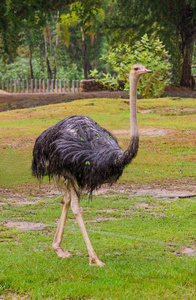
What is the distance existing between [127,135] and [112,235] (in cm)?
1011

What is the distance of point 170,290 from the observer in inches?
186

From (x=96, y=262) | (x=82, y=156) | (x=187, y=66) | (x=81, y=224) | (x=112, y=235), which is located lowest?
(x=112, y=235)

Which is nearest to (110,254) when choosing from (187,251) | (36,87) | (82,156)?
(187,251)

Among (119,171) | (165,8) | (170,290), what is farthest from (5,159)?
(165,8)

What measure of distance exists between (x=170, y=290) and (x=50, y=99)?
74.0 ft

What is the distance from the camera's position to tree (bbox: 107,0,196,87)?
2827 centimetres

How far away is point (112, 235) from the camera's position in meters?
6.97

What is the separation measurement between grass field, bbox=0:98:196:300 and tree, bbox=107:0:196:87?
13.9m

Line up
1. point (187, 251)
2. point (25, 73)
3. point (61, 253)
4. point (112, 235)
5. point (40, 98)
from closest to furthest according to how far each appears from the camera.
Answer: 1. point (61, 253)
2. point (187, 251)
3. point (112, 235)
4. point (40, 98)
5. point (25, 73)

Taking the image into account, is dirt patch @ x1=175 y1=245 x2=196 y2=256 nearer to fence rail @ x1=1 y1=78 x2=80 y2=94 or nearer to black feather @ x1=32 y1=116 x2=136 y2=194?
black feather @ x1=32 y1=116 x2=136 y2=194

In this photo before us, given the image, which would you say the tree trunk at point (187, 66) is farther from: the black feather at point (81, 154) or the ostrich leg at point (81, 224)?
the ostrich leg at point (81, 224)

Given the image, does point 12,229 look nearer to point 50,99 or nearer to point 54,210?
point 54,210

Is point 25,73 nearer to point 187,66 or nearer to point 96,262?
point 187,66

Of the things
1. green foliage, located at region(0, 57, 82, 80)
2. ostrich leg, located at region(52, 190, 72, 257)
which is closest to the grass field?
ostrich leg, located at region(52, 190, 72, 257)
